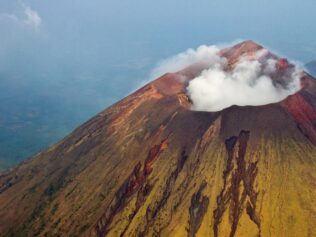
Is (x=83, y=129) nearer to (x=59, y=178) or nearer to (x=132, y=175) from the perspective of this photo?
(x=59, y=178)

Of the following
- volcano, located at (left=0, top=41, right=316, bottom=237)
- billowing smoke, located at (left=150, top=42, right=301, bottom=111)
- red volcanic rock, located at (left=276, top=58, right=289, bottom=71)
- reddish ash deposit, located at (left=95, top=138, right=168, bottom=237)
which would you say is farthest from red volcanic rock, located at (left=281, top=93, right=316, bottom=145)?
reddish ash deposit, located at (left=95, top=138, right=168, bottom=237)

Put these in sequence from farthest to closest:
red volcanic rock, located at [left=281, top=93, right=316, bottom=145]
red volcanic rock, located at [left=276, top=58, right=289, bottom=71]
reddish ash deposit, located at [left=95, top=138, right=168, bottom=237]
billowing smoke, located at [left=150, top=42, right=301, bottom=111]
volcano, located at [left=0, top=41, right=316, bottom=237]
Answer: red volcanic rock, located at [left=276, top=58, right=289, bottom=71]
billowing smoke, located at [left=150, top=42, right=301, bottom=111]
reddish ash deposit, located at [left=95, top=138, right=168, bottom=237]
red volcanic rock, located at [left=281, top=93, right=316, bottom=145]
volcano, located at [left=0, top=41, right=316, bottom=237]

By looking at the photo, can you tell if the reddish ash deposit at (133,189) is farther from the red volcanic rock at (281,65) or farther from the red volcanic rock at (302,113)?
the red volcanic rock at (281,65)

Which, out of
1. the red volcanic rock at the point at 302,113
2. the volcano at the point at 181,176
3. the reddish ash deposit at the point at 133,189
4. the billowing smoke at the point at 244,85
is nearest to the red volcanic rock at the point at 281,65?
the volcano at the point at 181,176

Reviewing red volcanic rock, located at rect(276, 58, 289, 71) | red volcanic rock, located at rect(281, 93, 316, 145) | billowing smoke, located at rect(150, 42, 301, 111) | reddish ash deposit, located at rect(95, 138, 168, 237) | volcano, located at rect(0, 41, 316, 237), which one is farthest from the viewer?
red volcanic rock, located at rect(276, 58, 289, 71)

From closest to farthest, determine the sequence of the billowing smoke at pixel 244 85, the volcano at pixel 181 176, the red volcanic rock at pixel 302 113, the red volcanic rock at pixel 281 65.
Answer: the volcano at pixel 181 176 < the red volcanic rock at pixel 302 113 < the billowing smoke at pixel 244 85 < the red volcanic rock at pixel 281 65

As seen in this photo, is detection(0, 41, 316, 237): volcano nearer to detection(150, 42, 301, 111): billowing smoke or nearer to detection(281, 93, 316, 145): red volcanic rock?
detection(281, 93, 316, 145): red volcanic rock
